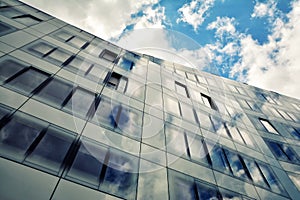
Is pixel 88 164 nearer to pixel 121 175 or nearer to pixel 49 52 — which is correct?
pixel 121 175

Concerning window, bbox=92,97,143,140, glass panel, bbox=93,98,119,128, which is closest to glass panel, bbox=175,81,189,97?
window, bbox=92,97,143,140

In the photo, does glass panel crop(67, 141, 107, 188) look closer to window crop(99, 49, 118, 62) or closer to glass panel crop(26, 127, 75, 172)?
glass panel crop(26, 127, 75, 172)

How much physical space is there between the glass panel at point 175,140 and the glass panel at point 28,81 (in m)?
7.20

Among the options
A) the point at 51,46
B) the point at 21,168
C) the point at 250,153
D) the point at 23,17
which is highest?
Result: the point at 23,17

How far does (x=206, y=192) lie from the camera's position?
1015 cm

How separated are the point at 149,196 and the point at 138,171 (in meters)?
1.15

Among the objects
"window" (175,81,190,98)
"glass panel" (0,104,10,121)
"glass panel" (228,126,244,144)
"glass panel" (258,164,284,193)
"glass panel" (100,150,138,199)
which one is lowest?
"glass panel" (100,150,138,199)

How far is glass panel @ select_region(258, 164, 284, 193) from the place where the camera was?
13.2m

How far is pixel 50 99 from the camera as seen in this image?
9547 mm

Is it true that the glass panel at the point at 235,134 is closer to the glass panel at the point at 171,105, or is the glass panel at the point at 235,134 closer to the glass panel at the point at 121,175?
the glass panel at the point at 171,105

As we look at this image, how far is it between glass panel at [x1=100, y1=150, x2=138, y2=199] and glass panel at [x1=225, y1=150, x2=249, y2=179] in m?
6.88

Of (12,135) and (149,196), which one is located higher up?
(12,135)

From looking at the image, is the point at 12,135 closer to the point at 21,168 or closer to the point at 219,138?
the point at 21,168

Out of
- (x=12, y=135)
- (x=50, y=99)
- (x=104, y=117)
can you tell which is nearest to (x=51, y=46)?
(x=50, y=99)
